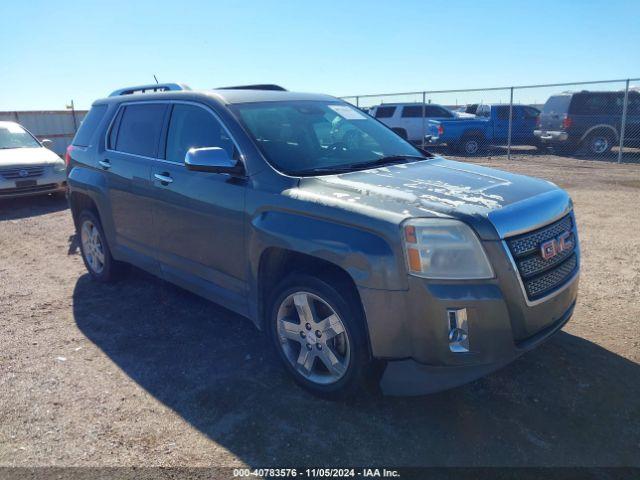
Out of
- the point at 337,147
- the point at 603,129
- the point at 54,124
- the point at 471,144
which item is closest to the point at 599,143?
the point at 603,129

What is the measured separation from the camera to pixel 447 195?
312 centimetres

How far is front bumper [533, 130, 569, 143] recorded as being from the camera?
1745cm

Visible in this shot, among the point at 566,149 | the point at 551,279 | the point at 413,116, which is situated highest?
the point at 413,116

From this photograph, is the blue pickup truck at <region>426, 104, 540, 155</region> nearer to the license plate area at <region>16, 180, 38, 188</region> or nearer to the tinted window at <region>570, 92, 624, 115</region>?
the tinted window at <region>570, 92, 624, 115</region>

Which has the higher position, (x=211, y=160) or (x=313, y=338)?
(x=211, y=160)

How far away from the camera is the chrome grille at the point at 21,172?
9883mm

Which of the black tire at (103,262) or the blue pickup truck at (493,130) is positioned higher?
the blue pickup truck at (493,130)

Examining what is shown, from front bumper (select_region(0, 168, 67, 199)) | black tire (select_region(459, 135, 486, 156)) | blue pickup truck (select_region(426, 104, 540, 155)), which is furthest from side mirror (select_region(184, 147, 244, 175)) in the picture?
black tire (select_region(459, 135, 486, 156))

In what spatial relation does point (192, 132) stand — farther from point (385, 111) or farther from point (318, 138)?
point (385, 111)

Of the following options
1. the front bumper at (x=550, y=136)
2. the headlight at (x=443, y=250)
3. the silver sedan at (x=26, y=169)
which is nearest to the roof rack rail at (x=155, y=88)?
the silver sedan at (x=26, y=169)

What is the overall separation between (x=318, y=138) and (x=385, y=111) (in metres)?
17.5

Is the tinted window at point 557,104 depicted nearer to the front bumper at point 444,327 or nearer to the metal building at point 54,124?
the front bumper at point 444,327

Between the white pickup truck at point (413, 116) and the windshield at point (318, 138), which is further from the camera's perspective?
the white pickup truck at point (413, 116)

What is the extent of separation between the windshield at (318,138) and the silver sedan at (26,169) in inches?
273
